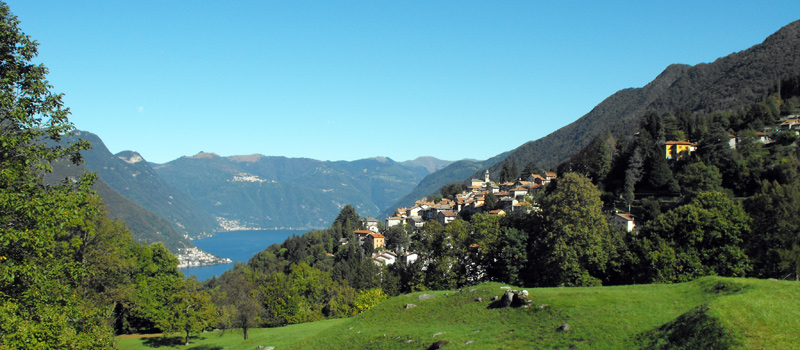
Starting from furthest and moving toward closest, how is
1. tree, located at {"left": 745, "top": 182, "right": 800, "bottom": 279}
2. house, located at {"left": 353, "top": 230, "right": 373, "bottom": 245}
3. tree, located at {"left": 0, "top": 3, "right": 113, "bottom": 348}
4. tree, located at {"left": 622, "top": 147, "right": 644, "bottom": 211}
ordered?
1. house, located at {"left": 353, "top": 230, "right": 373, "bottom": 245}
2. tree, located at {"left": 622, "top": 147, "right": 644, "bottom": 211}
3. tree, located at {"left": 745, "top": 182, "right": 800, "bottom": 279}
4. tree, located at {"left": 0, "top": 3, "right": 113, "bottom": 348}

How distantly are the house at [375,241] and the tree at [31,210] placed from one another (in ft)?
295

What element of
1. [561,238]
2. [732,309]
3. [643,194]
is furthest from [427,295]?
[643,194]

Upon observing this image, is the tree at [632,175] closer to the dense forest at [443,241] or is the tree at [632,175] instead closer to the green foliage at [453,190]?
the dense forest at [443,241]

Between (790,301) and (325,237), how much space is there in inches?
4090

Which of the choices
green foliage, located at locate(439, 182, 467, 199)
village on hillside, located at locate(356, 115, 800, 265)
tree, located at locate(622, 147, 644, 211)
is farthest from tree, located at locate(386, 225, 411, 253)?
tree, located at locate(622, 147, 644, 211)

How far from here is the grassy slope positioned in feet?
49.3

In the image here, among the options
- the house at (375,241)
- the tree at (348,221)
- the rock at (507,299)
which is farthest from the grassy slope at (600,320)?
the tree at (348,221)

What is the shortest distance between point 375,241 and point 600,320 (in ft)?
275

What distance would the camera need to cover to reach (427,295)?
33.5 m

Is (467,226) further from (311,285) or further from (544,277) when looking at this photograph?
(311,285)

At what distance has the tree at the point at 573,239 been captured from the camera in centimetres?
3572

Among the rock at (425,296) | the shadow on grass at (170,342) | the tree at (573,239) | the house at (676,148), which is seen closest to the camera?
the rock at (425,296)

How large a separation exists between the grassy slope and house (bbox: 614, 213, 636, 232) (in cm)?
3363

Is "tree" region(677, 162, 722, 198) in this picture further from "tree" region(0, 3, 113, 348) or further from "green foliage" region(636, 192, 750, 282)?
"tree" region(0, 3, 113, 348)
